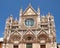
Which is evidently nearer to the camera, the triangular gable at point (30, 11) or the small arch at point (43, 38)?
the small arch at point (43, 38)

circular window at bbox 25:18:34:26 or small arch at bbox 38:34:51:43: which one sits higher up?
circular window at bbox 25:18:34:26

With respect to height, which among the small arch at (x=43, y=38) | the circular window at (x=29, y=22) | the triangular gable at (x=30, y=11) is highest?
the triangular gable at (x=30, y=11)

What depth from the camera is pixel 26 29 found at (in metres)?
35.2

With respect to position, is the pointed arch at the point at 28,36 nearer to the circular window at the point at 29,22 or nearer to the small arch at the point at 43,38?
the small arch at the point at 43,38

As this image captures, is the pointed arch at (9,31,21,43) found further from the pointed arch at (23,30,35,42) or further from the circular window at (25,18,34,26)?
the circular window at (25,18,34,26)

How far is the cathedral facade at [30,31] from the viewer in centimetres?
3422

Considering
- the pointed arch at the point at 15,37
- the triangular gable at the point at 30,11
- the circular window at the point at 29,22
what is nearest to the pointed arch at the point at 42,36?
the circular window at the point at 29,22

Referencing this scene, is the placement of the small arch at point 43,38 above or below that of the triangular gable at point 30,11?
below

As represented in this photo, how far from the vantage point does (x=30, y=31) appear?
34.9m

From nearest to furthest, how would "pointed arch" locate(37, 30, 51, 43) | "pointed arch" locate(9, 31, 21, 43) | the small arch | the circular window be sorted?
the small arch, "pointed arch" locate(37, 30, 51, 43), "pointed arch" locate(9, 31, 21, 43), the circular window

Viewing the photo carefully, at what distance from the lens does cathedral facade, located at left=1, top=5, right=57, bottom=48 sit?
112 ft

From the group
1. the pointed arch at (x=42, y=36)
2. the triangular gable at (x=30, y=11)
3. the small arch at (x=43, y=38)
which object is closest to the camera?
the small arch at (x=43, y=38)

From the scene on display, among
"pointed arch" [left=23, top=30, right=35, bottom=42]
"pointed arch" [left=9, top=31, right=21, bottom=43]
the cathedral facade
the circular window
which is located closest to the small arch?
the cathedral facade

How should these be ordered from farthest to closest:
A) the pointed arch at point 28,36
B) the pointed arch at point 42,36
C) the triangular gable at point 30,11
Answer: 1. the triangular gable at point 30,11
2. the pointed arch at point 28,36
3. the pointed arch at point 42,36
